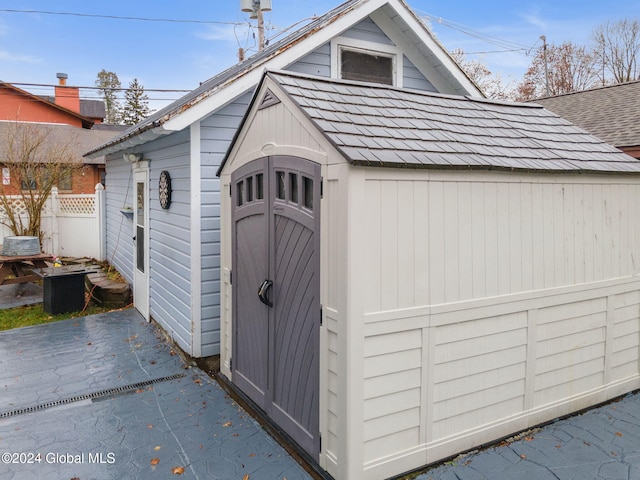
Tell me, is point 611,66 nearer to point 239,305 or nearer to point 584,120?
point 584,120

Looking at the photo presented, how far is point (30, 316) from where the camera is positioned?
23.1 feet

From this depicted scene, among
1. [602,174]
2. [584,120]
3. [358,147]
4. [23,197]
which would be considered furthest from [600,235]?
[23,197]

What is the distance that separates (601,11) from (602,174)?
27.4m

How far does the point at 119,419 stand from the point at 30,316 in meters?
4.18

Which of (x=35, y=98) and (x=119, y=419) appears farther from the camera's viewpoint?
(x=35, y=98)

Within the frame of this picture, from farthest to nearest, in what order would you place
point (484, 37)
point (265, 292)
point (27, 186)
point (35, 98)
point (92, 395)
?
point (35, 98) → point (484, 37) → point (27, 186) → point (92, 395) → point (265, 292)

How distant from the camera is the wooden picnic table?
7.97 m

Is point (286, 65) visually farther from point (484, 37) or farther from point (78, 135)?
point (484, 37)

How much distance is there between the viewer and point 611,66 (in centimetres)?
2497

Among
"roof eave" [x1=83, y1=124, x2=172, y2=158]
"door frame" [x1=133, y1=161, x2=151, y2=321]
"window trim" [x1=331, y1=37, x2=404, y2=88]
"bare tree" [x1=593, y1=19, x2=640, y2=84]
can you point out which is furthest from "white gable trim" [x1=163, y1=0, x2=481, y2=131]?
"bare tree" [x1=593, y1=19, x2=640, y2=84]

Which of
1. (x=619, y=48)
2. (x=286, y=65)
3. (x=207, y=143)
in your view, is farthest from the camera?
(x=619, y=48)

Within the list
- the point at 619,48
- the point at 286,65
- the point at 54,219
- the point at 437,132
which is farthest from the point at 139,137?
→ the point at 619,48

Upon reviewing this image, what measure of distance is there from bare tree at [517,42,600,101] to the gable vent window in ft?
72.3

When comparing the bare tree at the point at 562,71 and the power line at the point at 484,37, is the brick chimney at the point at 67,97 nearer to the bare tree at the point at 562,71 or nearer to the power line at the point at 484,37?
the power line at the point at 484,37
